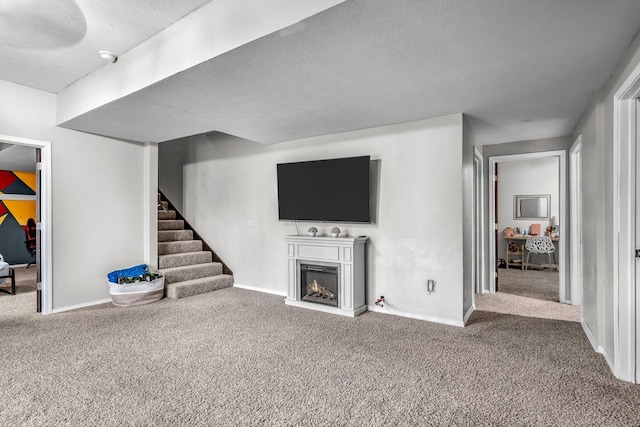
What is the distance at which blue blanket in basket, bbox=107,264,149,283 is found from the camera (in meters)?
4.31

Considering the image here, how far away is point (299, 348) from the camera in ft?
9.48

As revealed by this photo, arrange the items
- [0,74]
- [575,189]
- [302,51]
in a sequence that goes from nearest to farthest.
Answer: [302,51]
[0,74]
[575,189]

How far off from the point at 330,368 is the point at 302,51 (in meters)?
2.16

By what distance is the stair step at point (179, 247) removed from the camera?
529 cm

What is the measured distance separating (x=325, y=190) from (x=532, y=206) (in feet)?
17.4

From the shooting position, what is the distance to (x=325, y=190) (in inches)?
165

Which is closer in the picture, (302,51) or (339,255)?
(302,51)

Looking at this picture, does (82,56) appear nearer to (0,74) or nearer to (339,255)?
(0,74)

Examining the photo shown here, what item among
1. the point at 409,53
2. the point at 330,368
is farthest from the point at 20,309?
the point at 409,53

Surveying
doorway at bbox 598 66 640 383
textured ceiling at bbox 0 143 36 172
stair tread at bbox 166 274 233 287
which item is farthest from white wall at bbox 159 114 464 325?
textured ceiling at bbox 0 143 36 172

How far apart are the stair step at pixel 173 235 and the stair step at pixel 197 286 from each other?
92 cm

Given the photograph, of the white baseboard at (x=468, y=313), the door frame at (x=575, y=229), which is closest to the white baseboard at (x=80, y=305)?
the white baseboard at (x=468, y=313)

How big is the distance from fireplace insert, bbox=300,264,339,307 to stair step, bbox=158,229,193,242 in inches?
96.2

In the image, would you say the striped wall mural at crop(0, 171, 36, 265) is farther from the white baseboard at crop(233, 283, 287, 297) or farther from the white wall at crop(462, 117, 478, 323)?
the white wall at crop(462, 117, 478, 323)
